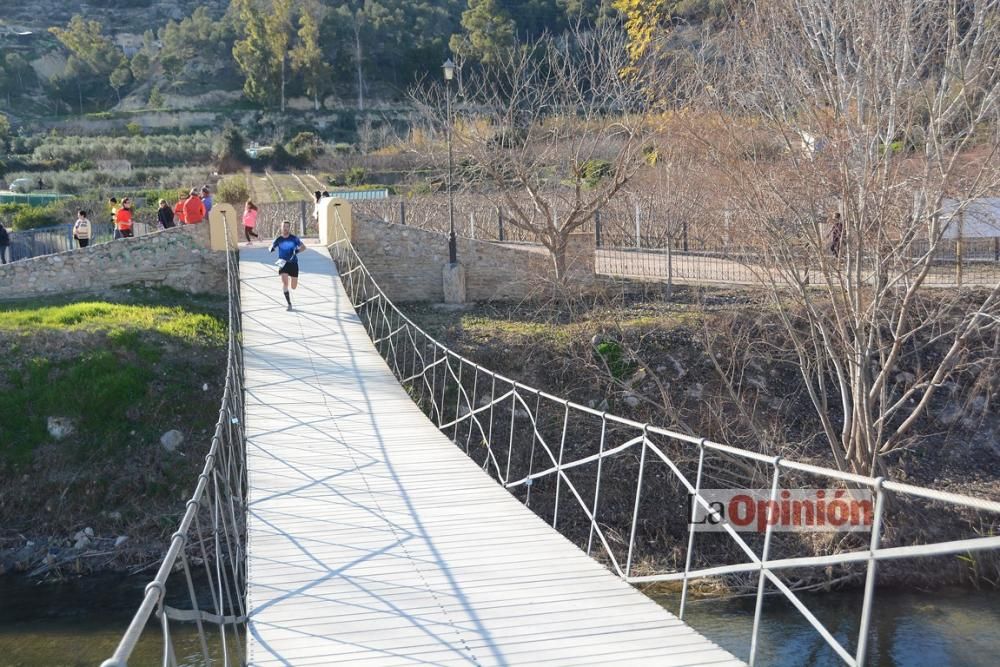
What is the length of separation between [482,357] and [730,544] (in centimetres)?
512

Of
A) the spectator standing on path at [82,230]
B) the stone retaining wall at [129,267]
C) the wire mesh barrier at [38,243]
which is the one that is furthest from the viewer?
the wire mesh barrier at [38,243]

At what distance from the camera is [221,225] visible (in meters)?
17.9

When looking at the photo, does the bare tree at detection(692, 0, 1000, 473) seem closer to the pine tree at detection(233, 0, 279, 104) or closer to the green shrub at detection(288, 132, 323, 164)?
the green shrub at detection(288, 132, 323, 164)

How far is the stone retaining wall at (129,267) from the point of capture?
17172 mm

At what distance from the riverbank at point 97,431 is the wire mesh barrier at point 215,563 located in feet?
2.94

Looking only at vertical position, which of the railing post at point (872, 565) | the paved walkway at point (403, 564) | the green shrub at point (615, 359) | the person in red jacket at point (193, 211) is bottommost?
the green shrub at point (615, 359)

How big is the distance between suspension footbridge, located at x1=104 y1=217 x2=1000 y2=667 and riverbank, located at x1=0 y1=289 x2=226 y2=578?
97cm

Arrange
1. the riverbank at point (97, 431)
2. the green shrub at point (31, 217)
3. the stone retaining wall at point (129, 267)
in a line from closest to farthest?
1. the riverbank at point (97, 431)
2. the stone retaining wall at point (129, 267)
3. the green shrub at point (31, 217)

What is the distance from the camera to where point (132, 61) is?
194 ft

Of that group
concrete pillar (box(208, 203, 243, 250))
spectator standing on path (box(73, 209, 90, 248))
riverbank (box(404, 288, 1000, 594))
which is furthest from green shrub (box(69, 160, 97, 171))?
riverbank (box(404, 288, 1000, 594))

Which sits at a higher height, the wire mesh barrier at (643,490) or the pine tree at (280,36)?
the pine tree at (280,36)

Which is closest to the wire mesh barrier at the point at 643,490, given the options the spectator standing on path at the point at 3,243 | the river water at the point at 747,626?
the river water at the point at 747,626

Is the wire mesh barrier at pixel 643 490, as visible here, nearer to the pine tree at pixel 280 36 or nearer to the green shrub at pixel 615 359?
the green shrub at pixel 615 359

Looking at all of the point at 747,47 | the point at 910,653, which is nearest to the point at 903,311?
the point at 910,653
